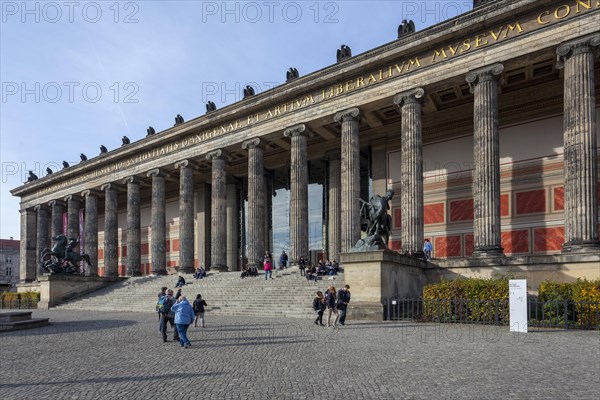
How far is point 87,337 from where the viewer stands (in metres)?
16.0

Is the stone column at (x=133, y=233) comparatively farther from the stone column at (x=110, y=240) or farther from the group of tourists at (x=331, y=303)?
the group of tourists at (x=331, y=303)

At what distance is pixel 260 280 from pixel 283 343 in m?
16.4

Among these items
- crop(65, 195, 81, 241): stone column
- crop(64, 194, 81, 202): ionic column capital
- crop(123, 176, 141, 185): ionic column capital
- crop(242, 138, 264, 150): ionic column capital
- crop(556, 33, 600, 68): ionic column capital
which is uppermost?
crop(556, 33, 600, 68): ionic column capital

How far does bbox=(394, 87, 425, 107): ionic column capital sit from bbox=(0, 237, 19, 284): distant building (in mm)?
123298

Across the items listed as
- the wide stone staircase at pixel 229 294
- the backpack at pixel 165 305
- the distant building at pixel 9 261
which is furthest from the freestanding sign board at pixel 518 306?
the distant building at pixel 9 261

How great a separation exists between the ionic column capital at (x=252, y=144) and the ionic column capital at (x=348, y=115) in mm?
6560

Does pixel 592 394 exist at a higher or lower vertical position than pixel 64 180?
lower

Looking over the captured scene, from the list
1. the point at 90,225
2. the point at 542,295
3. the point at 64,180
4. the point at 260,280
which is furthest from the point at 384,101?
the point at 64,180

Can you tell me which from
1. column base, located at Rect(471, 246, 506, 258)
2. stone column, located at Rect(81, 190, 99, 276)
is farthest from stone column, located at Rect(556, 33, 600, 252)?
stone column, located at Rect(81, 190, 99, 276)

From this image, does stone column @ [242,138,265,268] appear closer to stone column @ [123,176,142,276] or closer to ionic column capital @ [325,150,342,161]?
ionic column capital @ [325,150,342,161]

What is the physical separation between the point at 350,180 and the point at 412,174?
4.08 metres

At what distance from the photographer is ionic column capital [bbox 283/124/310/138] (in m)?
32.6

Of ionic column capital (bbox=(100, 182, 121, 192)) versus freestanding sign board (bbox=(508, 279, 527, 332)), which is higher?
ionic column capital (bbox=(100, 182, 121, 192))

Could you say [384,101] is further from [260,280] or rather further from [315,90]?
[260,280]
